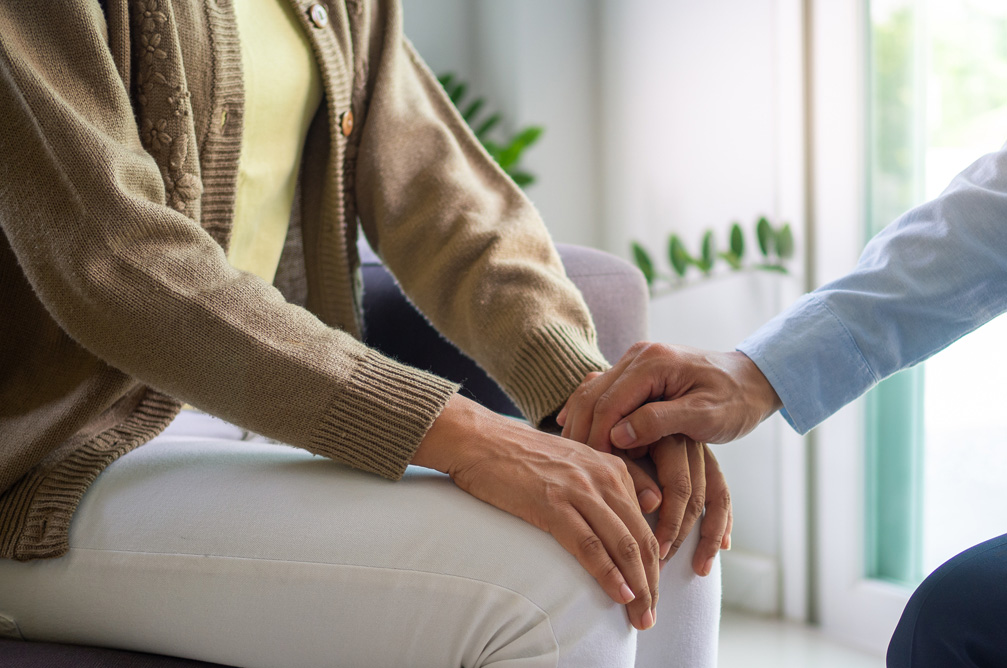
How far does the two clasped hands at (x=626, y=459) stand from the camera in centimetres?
60

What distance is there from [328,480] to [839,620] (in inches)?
60.5

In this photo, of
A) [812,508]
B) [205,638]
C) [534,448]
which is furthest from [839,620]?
[205,638]

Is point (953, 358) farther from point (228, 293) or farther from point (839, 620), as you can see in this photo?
point (228, 293)

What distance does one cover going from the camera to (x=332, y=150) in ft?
3.13

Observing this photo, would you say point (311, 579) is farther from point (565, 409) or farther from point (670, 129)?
point (670, 129)

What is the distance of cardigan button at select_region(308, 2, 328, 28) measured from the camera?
919mm

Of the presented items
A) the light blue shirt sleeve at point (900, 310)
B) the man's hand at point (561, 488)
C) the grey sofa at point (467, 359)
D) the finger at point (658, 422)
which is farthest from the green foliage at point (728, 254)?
the man's hand at point (561, 488)

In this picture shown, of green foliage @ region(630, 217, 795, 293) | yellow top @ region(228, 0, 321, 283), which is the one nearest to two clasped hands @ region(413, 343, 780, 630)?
yellow top @ region(228, 0, 321, 283)

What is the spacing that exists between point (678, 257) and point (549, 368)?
1.15 meters

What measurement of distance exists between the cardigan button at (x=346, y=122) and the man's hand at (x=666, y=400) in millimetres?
417

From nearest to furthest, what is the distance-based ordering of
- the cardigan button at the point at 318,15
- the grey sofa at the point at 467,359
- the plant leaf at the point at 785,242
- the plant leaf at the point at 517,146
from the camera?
the cardigan button at the point at 318,15 < the grey sofa at the point at 467,359 < the plant leaf at the point at 785,242 < the plant leaf at the point at 517,146

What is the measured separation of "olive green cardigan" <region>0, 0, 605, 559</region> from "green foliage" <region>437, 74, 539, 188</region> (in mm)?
1146

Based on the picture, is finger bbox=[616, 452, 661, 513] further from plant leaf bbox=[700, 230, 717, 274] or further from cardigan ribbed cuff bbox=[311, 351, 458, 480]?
plant leaf bbox=[700, 230, 717, 274]

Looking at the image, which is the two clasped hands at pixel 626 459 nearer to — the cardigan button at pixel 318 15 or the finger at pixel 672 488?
the finger at pixel 672 488
